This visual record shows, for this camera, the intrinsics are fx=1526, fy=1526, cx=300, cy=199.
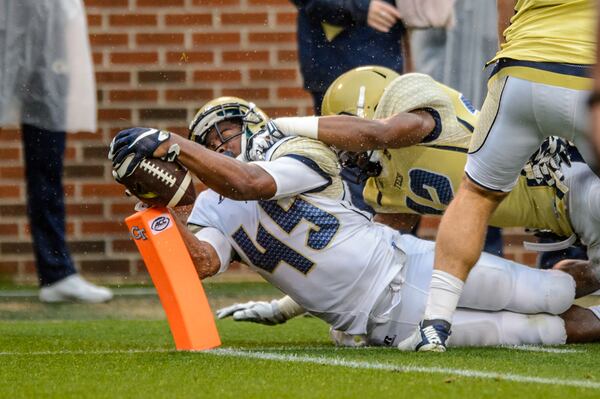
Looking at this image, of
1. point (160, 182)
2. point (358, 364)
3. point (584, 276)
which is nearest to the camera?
point (358, 364)

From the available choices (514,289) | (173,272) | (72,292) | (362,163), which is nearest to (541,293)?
(514,289)

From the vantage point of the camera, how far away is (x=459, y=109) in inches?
229

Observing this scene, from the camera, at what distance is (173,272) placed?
4996 millimetres

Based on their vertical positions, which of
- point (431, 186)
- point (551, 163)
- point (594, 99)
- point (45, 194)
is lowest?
point (45, 194)

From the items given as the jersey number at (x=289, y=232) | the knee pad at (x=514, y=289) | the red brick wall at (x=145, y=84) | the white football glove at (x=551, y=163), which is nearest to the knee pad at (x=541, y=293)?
the knee pad at (x=514, y=289)

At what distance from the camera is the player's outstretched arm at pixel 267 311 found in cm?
582

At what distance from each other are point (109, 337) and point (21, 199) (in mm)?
2865

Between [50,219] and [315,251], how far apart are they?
2748 millimetres

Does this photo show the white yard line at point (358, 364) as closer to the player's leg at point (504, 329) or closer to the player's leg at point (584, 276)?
the player's leg at point (504, 329)

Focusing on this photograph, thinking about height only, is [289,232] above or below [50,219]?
above

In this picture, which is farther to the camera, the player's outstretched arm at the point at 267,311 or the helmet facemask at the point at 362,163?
→ the player's outstretched arm at the point at 267,311

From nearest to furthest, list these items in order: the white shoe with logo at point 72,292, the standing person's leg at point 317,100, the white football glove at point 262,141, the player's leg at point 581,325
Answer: the white football glove at point 262,141
the player's leg at point 581,325
the standing person's leg at point 317,100
the white shoe with logo at point 72,292

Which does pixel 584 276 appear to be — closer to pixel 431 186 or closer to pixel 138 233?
pixel 431 186

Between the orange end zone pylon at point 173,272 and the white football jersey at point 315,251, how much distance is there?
262 millimetres
